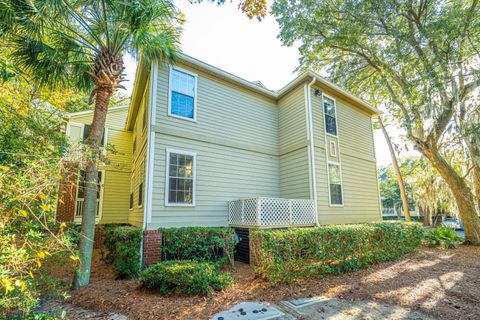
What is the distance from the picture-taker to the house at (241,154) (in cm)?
722

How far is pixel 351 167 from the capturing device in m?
10.2

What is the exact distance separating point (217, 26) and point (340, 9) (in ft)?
21.1

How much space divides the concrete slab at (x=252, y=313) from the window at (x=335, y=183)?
5.78 meters

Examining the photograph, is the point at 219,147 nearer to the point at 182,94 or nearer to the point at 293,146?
the point at 182,94

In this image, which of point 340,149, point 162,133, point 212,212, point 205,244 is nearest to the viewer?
point 205,244

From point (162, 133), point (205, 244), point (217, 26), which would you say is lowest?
point (205, 244)

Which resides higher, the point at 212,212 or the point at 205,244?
the point at 212,212

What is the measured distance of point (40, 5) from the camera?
15.9ft

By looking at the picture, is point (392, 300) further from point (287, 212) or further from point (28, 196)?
point (28, 196)

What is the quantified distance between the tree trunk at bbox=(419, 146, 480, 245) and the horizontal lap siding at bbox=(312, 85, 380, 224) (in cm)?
260

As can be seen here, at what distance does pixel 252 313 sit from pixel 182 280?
1.45 m

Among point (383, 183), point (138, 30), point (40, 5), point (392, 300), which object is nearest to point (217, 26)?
point (138, 30)

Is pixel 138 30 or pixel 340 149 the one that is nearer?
pixel 138 30

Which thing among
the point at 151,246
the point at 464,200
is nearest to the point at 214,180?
the point at 151,246
